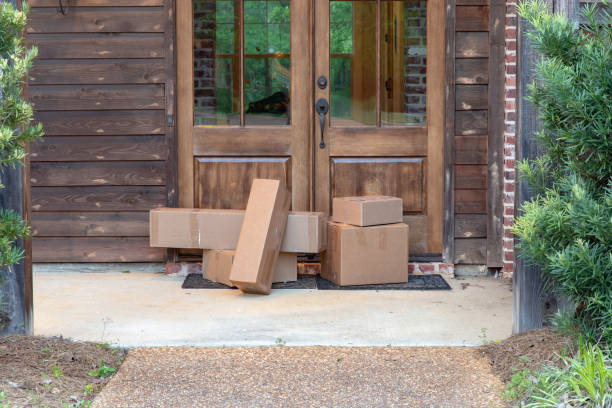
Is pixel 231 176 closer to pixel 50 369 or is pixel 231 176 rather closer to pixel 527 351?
pixel 50 369

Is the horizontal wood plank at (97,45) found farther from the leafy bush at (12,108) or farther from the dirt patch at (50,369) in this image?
the dirt patch at (50,369)

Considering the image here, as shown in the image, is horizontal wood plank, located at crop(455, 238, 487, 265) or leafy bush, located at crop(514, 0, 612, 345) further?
horizontal wood plank, located at crop(455, 238, 487, 265)

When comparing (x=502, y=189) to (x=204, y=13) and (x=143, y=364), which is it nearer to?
(x=204, y=13)

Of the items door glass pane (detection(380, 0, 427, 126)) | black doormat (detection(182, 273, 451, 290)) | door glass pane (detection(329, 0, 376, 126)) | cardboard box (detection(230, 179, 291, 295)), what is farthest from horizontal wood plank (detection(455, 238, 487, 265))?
cardboard box (detection(230, 179, 291, 295))

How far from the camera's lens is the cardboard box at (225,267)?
476cm

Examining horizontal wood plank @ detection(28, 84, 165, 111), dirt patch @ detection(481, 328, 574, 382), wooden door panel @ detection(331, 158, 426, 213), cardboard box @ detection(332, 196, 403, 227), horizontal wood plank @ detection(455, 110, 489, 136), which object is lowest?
dirt patch @ detection(481, 328, 574, 382)

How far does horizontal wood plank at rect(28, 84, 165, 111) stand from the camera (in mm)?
5109

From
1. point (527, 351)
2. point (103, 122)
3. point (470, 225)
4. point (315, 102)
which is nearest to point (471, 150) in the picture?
point (470, 225)

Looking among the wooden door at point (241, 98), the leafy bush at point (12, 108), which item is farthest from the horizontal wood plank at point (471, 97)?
the leafy bush at point (12, 108)

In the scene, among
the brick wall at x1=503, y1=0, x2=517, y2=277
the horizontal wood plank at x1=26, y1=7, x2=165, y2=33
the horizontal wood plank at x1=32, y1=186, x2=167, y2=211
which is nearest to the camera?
the brick wall at x1=503, y1=0, x2=517, y2=277

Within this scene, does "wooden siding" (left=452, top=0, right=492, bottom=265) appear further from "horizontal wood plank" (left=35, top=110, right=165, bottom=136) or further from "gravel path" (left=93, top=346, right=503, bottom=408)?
"horizontal wood plank" (left=35, top=110, right=165, bottom=136)

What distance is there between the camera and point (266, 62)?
5082mm

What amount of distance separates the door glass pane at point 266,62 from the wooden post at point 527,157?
1.95 m

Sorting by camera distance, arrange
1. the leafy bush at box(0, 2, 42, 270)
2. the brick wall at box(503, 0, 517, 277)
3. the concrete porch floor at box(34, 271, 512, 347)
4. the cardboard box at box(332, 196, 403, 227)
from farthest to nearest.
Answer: the brick wall at box(503, 0, 517, 277), the cardboard box at box(332, 196, 403, 227), the concrete porch floor at box(34, 271, 512, 347), the leafy bush at box(0, 2, 42, 270)
